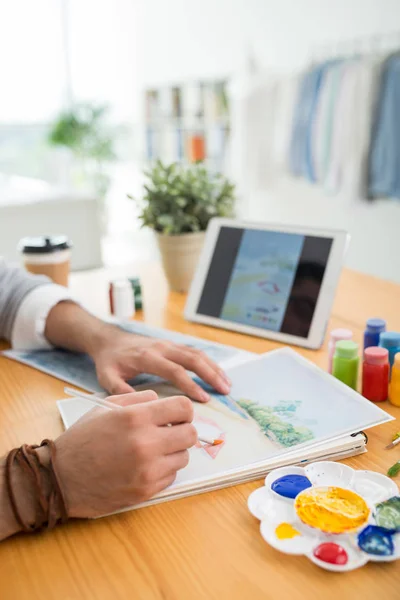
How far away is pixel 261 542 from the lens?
570mm

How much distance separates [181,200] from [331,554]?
88 centimetres

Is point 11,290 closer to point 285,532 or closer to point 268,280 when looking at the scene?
point 268,280

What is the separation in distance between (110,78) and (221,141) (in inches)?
96.9

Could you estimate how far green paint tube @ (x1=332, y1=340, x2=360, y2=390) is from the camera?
0.85m

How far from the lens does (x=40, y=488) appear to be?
60 centimetres

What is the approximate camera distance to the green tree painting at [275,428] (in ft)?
2.32

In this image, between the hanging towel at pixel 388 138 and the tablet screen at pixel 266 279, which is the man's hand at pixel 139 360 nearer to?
the tablet screen at pixel 266 279

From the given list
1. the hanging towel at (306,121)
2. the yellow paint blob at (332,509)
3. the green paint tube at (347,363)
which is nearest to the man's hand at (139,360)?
the green paint tube at (347,363)

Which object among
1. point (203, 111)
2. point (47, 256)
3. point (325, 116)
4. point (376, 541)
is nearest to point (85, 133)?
point (203, 111)

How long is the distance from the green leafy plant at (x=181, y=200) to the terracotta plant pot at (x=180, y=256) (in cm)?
2

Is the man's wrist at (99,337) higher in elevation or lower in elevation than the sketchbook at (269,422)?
higher

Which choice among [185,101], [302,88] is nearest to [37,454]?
[302,88]

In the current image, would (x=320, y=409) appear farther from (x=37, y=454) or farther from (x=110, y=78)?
(x=110, y=78)

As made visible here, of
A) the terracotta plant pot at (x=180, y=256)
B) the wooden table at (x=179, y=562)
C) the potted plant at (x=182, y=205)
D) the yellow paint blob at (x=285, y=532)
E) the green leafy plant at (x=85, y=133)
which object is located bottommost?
the wooden table at (x=179, y=562)
